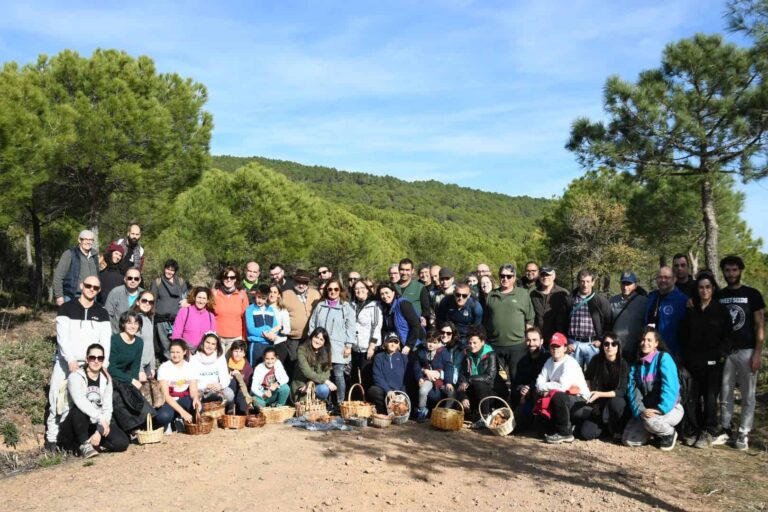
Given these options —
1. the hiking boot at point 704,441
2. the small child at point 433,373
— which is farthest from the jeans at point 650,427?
the small child at point 433,373

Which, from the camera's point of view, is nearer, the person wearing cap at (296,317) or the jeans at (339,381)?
the jeans at (339,381)

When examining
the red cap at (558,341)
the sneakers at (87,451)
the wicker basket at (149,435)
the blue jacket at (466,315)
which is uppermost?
the blue jacket at (466,315)

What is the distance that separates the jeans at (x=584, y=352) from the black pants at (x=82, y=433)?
4729mm

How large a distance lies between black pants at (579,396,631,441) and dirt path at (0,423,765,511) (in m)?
0.13

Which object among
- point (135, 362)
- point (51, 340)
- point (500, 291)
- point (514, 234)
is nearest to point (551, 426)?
point (500, 291)

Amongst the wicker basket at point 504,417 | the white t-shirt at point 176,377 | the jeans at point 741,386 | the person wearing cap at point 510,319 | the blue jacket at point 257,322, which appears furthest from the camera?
the blue jacket at point 257,322

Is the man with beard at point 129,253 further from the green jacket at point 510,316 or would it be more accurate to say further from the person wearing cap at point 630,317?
the person wearing cap at point 630,317

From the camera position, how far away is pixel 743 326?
5969mm

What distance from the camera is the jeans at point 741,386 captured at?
587 centimetres

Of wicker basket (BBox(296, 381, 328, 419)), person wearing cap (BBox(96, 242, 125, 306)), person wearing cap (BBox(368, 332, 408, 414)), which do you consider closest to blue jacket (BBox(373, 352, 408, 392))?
person wearing cap (BBox(368, 332, 408, 414))

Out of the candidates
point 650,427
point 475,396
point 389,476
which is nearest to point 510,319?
point 475,396

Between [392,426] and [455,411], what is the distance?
2.47 feet

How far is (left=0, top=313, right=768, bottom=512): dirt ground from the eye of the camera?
14.6ft

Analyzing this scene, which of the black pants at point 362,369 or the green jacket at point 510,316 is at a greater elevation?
the green jacket at point 510,316
